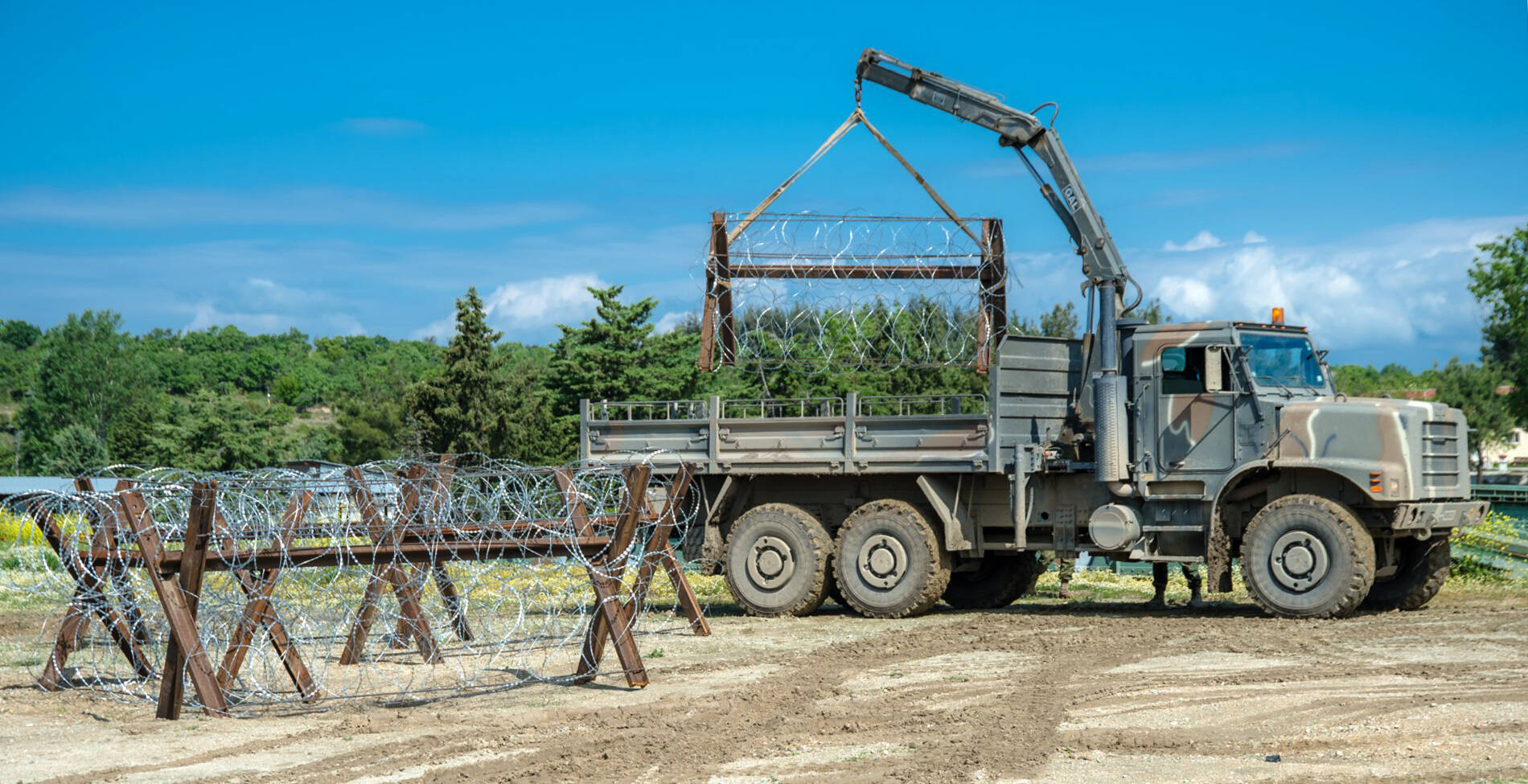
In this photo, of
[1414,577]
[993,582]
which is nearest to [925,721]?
[1414,577]

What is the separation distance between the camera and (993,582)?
59.8 ft

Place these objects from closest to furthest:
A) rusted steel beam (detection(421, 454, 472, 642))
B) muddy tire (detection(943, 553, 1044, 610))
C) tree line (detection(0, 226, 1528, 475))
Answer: rusted steel beam (detection(421, 454, 472, 642)) < muddy tire (detection(943, 553, 1044, 610)) < tree line (detection(0, 226, 1528, 475))

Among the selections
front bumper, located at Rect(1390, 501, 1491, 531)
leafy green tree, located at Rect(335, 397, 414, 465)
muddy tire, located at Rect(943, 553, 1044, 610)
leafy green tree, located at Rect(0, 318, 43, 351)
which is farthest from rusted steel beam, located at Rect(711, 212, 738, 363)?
leafy green tree, located at Rect(0, 318, 43, 351)

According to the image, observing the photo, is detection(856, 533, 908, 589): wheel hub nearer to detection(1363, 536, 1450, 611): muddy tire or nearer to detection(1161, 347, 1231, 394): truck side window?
detection(1161, 347, 1231, 394): truck side window

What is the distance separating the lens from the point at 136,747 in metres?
9.12

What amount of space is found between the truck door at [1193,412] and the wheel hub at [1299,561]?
0.99m

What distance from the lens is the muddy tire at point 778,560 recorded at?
16797 millimetres

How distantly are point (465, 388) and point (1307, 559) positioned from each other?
1687 inches

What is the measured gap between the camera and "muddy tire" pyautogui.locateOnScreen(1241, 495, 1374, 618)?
14.4m

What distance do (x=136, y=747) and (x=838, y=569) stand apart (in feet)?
29.1

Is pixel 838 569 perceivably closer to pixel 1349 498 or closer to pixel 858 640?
pixel 858 640

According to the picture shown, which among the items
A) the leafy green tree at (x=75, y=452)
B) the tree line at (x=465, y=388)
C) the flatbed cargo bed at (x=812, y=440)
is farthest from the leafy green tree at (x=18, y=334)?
the flatbed cargo bed at (x=812, y=440)

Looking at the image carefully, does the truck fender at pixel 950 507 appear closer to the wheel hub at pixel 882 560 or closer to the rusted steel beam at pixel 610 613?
the wheel hub at pixel 882 560

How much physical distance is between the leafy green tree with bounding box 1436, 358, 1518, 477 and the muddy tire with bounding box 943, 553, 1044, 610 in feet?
236
